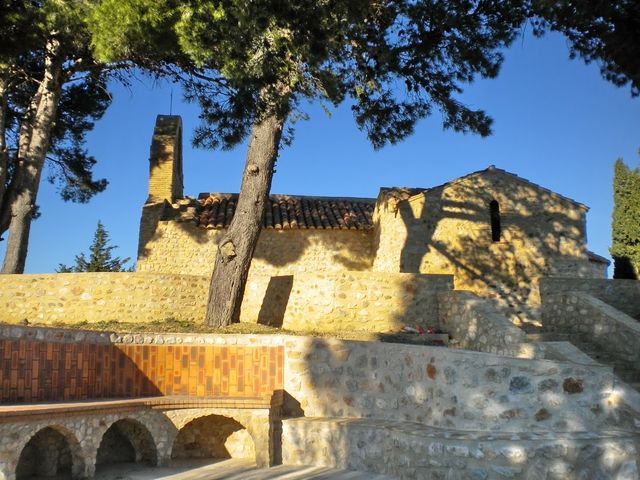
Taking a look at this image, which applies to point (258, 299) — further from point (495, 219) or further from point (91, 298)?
point (495, 219)

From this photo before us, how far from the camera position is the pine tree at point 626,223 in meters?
20.8

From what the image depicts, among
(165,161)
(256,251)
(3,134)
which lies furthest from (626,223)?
(3,134)

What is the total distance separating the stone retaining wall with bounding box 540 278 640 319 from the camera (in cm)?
1155

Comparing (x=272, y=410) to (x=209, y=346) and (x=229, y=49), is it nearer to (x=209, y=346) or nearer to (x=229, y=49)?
(x=209, y=346)

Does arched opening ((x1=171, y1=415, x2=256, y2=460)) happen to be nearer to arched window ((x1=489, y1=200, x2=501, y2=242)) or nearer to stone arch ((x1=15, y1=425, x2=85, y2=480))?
stone arch ((x1=15, y1=425, x2=85, y2=480))

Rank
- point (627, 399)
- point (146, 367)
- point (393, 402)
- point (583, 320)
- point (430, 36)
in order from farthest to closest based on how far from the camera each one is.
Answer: point (430, 36) → point (583, 320) → point (146, 367) → point (393, 402) → point (627, 399)

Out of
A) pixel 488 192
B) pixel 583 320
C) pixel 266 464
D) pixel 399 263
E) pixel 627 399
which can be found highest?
pixel 488 192

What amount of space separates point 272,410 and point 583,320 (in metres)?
5.56

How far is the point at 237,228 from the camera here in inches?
470

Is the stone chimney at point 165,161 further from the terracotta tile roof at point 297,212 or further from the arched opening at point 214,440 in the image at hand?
the arched opening at point 214,440

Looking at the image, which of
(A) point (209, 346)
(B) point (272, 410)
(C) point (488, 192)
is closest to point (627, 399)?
(B) point (272, 410)

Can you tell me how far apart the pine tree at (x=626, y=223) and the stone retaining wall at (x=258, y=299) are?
1206 cm

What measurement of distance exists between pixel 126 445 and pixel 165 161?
11491 mm

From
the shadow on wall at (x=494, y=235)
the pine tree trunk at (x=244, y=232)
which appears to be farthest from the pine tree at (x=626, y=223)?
the pine tree trunk at (x=244, y=232)
